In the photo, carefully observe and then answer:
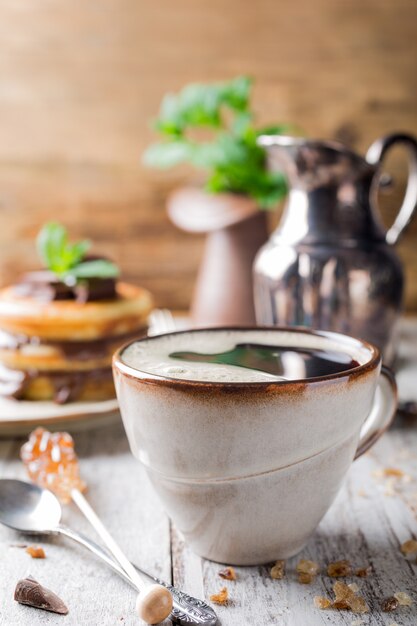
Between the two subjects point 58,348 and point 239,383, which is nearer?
point 239,383

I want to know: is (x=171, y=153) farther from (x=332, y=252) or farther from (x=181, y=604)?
(x=181, y=604)

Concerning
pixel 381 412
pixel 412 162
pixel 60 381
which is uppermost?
pixel 412 162

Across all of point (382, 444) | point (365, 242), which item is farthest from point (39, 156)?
point (382, 444)

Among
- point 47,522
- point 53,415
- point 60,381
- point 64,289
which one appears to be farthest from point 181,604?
point 64,289

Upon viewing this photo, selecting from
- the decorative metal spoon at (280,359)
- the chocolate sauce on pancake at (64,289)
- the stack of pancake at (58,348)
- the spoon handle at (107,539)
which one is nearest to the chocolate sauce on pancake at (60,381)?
the stack of pancake at (58,348)

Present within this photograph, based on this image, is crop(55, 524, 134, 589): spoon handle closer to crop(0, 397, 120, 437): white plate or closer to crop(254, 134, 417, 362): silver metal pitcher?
crop(0, 397, 120, 437): white plate
